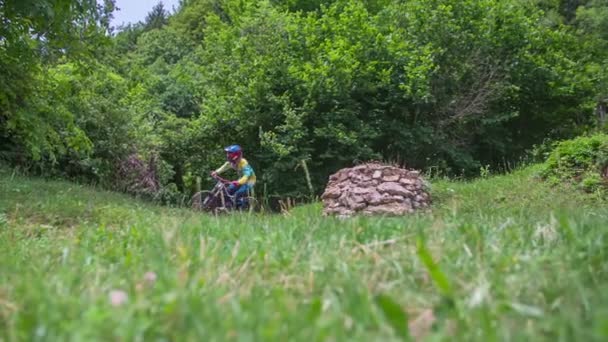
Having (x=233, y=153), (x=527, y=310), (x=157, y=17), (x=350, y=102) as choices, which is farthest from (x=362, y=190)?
(x=157, y=17)

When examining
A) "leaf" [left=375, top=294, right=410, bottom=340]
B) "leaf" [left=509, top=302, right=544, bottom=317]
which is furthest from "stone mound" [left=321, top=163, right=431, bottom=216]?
"leaf" [left=375, top=294, right=410, bottom=340]

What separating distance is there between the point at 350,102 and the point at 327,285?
50.4 ft

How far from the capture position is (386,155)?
1772 centimetres

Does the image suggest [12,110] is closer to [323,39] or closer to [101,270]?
[101,270]

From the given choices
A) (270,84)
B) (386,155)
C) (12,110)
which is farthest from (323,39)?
(12,110)

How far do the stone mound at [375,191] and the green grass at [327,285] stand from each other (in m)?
6.65

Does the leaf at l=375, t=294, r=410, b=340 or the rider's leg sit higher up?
the rider's leg

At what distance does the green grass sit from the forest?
1162 cm

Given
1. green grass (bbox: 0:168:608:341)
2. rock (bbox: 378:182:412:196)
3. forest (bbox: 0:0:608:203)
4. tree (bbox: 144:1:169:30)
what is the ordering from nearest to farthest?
green grass (bbox: 0:168:608:341), rock (bbox: 378:182:412:196), forest (bbox: 0:0:608:203), tree (bbox: 144:1:169:30)

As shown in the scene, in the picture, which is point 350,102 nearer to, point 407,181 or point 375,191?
point 407,181

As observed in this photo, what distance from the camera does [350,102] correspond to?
17.0 metres

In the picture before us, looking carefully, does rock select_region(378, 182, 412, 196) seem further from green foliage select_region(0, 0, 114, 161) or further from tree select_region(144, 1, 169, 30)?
tree select_region(144, 1, 169, 30)

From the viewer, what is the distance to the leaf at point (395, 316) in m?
1.43

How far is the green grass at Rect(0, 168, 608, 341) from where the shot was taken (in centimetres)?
142
